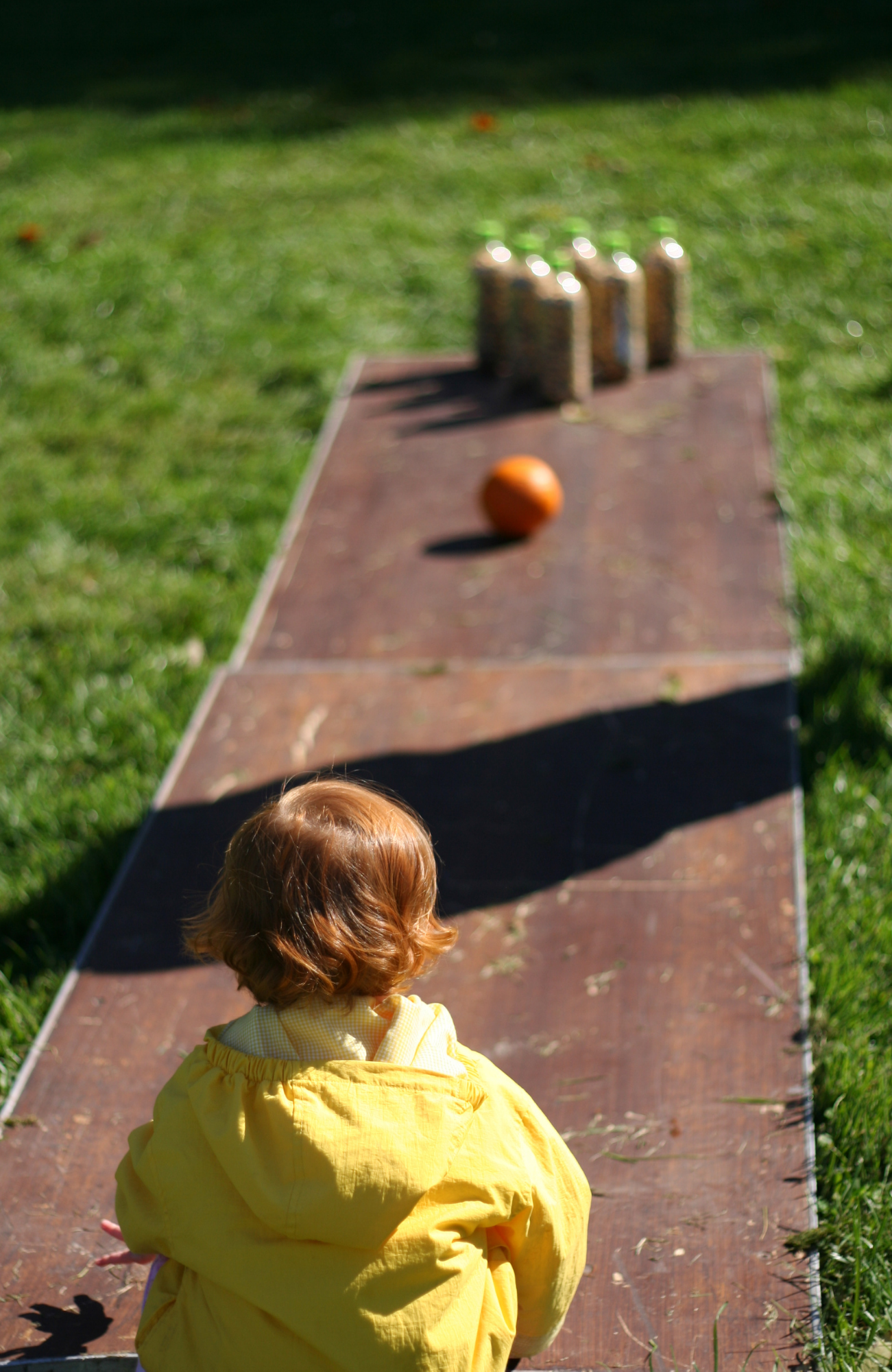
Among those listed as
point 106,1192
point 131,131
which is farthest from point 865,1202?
point 131,131

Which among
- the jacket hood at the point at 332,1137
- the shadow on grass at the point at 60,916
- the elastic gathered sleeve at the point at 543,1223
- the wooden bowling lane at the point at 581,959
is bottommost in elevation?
the shadow on grass at the point at 60,916

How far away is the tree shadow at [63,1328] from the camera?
2217mm

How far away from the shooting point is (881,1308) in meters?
2.20

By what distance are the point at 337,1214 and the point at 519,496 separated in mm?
3384

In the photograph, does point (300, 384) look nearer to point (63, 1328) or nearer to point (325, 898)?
point (63, 1328)

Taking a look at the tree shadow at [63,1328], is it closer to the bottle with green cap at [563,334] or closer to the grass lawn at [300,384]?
the grass lawn at [300,384]

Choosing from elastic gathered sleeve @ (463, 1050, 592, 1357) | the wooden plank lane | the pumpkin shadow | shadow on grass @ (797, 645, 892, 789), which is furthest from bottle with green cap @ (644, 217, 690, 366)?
elastic gathered sleeve @ (463, 1050, 592, 1357)

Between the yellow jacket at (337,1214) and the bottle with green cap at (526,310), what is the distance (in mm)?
4242

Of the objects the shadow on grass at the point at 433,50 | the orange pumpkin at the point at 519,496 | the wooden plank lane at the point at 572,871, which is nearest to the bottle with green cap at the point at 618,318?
the wooden plank lane at the point at 572,871

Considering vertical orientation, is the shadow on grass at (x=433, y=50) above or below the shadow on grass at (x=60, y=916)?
above

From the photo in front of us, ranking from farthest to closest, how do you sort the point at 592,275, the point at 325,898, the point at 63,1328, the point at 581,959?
the point at 592,275 < the point at 581,959 < the point at 63,1328 < the point at 325,898

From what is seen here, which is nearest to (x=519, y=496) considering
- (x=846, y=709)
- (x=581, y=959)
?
(x=846, y=709)

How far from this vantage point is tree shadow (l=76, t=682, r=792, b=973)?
3.19 m

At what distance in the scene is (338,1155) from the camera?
166 cm
